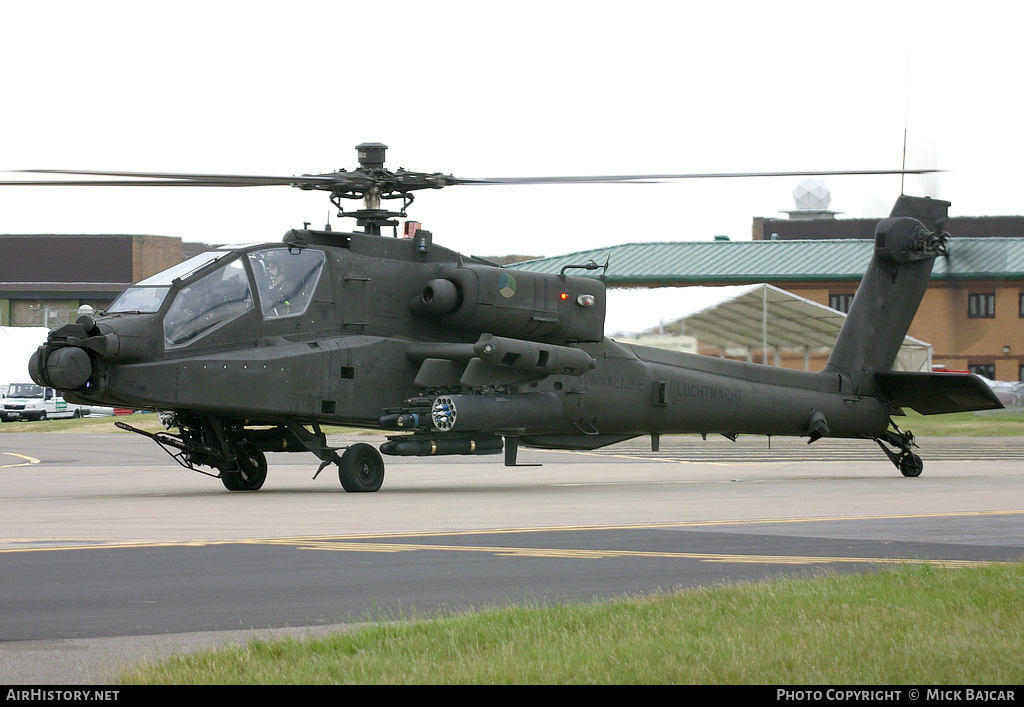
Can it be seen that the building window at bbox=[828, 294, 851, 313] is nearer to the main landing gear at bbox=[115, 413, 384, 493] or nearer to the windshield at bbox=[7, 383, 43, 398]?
the windshield at bbox=[7, 383, 43, 398]

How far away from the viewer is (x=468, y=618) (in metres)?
7.44

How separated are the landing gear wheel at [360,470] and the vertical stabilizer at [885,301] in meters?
9.74

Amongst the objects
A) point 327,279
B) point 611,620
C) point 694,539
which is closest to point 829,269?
point 327,279

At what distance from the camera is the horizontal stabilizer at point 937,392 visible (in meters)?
Answer: 23.3

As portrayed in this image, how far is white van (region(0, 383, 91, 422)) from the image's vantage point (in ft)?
199

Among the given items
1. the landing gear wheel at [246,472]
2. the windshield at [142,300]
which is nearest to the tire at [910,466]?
the landing gear wheel at [246,472]

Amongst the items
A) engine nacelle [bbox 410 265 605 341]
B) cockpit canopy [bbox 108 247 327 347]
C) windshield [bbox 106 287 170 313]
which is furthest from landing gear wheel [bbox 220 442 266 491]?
engine nacelle [bbox 410 265 605 341]

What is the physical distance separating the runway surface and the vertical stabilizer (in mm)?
2196

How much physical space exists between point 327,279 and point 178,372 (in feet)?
9.46

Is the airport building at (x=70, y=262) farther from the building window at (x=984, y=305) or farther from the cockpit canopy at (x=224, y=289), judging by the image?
the cockpit canopy at (x=224, y=289)

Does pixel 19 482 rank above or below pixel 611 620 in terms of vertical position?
below

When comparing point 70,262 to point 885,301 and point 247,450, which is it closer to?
point 247,450
